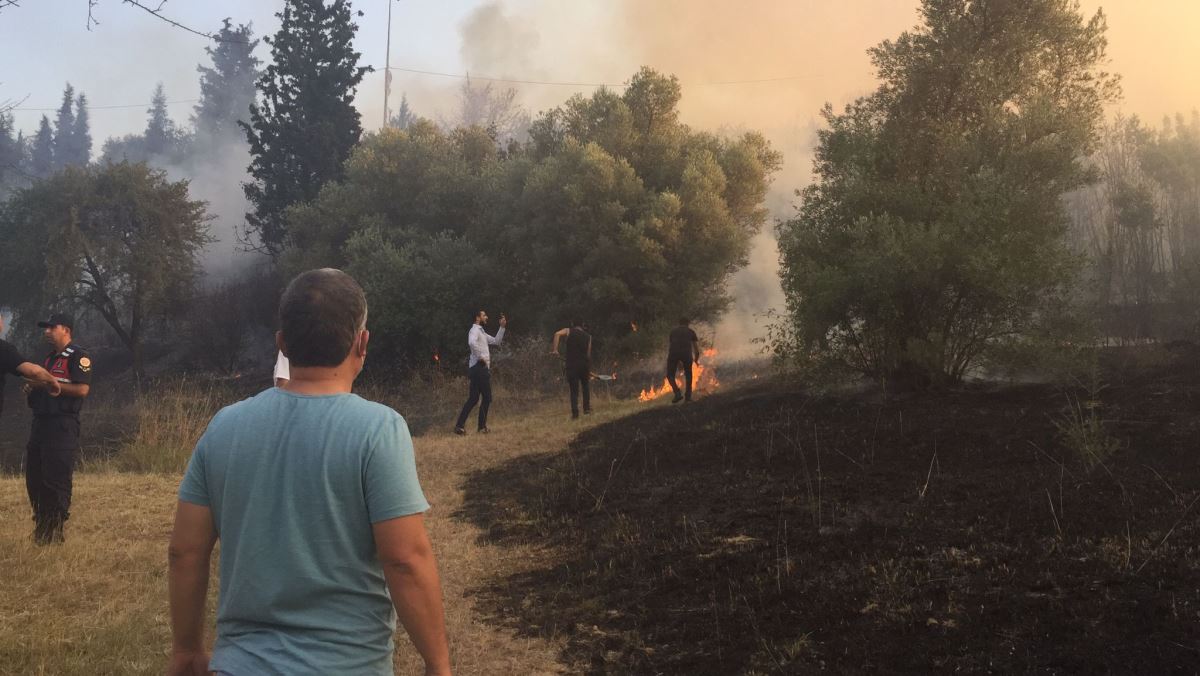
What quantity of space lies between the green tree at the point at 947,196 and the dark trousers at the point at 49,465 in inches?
393

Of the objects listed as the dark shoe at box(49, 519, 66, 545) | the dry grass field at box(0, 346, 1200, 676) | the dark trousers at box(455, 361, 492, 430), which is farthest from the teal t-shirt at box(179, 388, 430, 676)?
the dark trousers at box(455, 361, 492, 430)

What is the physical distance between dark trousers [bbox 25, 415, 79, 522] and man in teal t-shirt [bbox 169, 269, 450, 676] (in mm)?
5634

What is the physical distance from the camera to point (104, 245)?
33.4 meters

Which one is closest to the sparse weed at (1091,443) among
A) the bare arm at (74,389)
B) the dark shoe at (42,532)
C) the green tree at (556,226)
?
the bare arm at (74,389)

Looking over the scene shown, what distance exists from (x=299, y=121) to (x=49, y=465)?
32.9m

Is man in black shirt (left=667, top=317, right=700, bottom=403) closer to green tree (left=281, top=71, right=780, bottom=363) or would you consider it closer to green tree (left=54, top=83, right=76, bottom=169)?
green tree (left=281, top=71, right=780, bottom=363)

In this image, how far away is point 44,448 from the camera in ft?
21.6

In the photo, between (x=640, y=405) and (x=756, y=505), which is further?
(x=640, y=405)

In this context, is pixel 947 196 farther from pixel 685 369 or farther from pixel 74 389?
pixel 74 389

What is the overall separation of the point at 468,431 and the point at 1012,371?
30.1ft

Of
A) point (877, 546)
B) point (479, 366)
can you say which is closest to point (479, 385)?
point (479, 366)

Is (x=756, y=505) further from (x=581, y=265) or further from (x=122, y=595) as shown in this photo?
(x=581, y=265)

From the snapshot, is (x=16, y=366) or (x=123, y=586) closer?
(x=123, y=586)

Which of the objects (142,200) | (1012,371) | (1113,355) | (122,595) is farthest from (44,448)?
(142,200)
